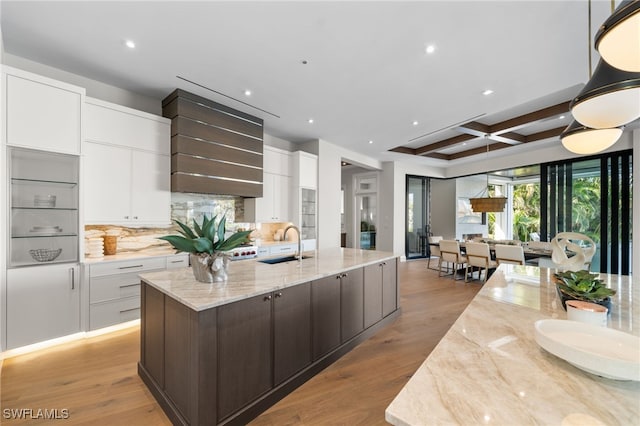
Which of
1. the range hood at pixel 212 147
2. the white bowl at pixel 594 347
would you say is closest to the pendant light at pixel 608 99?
the white bowl at pixel 594 347

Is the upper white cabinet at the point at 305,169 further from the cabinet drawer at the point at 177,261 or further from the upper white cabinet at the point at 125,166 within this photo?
the cabinet drawer at the point at 177,261

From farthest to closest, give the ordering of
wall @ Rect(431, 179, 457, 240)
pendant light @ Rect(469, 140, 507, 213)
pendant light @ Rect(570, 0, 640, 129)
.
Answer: wall @ Rect(431, 179, 457, 240)
pendant light @ Rect(469, 140, 507, 213)
pendant light @ Rect(570, 0, 640, 129)

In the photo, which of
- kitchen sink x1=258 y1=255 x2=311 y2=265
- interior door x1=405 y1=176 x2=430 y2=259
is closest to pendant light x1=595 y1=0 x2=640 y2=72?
kitchen sink x1=258 y1=255 x2=311 y2=265

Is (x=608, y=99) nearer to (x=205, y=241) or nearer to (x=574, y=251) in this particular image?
(x=574, y=251)

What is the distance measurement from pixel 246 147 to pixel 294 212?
161cm

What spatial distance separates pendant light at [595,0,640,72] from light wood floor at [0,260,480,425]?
234cm

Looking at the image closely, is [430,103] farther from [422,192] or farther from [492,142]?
[422,192]

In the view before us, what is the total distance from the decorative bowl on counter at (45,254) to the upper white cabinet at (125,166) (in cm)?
43

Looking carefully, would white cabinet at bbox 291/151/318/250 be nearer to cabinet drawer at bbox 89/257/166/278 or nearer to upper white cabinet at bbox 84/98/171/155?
upper white cabinet at bbox 84/98/171/155

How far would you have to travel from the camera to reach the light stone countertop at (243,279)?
1619 mm

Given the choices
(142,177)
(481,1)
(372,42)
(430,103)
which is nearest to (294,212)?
(142,177)

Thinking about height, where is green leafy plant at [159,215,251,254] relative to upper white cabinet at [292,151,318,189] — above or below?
below

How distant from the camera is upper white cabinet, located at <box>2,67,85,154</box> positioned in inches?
98.0

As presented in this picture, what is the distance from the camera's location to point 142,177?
346 centimetres
